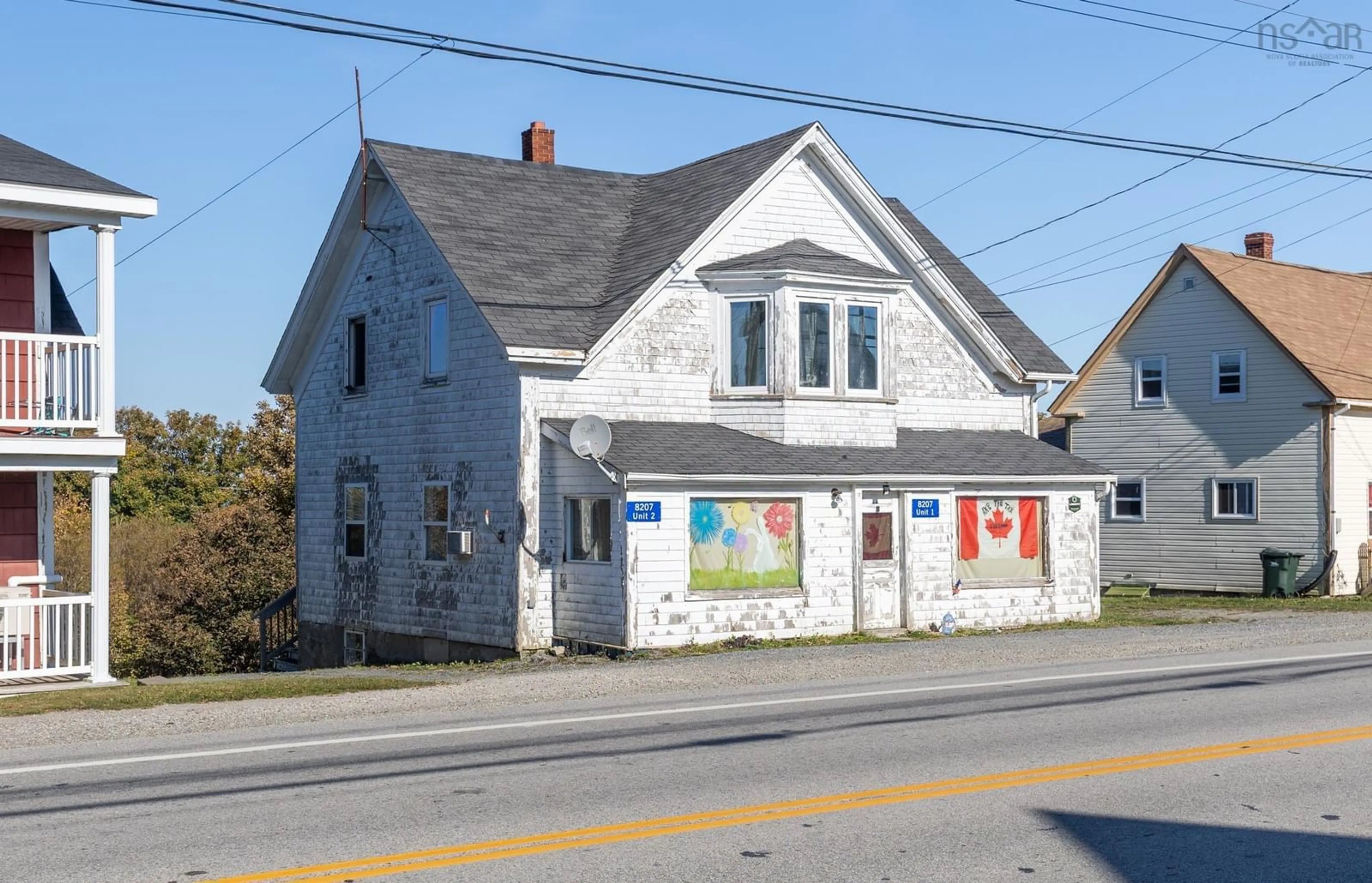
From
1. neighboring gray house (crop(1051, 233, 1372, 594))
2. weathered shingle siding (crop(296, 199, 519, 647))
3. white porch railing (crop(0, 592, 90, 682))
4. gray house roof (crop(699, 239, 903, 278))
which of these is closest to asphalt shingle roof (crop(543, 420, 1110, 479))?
weathered shingle siding (crop(296, 199, 519, 647))

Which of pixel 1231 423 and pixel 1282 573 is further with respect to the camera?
pixel 1231 423

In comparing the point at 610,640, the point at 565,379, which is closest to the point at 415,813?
the point at 610,640

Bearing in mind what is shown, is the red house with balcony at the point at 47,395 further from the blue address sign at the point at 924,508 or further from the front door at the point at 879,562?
the blue address sign at the point at 924,508

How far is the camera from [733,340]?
23531 mm

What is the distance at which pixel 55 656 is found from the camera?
1761cm

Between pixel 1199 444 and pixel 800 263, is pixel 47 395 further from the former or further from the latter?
pixel 1199 444

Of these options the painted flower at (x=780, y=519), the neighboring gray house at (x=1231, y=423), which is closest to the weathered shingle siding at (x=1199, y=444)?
the neighboring gray house at (x=1231, y=423)

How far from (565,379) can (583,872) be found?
15.1 metres

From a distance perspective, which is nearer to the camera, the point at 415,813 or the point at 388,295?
the point at 415,813

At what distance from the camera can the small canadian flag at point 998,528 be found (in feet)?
78.2

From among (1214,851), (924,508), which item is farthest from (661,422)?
(1214,851)

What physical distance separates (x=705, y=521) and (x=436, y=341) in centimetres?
576

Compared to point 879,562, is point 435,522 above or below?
above

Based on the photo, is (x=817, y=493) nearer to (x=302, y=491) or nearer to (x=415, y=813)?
(x=302, y=491)
